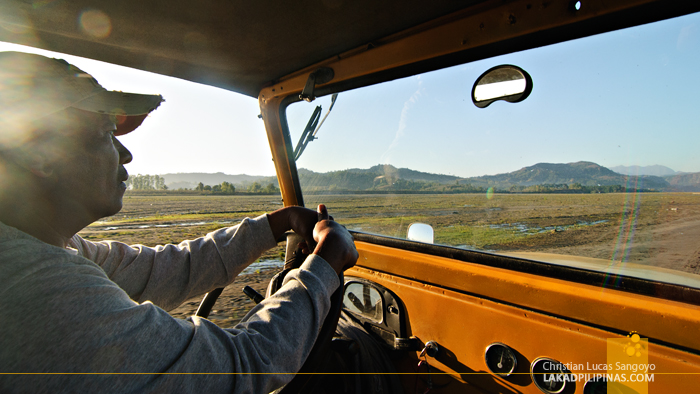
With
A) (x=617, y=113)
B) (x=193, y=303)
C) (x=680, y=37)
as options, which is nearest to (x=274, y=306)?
(x=617, y=113)

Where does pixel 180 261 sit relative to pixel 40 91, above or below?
below

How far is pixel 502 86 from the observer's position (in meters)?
1.16

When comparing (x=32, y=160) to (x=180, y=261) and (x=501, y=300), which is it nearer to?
(x=180, y=261)

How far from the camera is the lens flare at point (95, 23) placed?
1.31 meters

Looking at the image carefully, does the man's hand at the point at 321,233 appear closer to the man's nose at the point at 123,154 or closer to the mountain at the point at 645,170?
the man's nose at the point at 123,154

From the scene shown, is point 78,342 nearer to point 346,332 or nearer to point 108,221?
point 346,332

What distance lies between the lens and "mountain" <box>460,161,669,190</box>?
0.99 meters

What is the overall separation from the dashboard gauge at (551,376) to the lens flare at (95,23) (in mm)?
2254

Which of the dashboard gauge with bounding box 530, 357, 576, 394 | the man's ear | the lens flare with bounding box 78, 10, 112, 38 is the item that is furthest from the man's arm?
the dashboard gauge with bounding box 530, 357, 576, 394

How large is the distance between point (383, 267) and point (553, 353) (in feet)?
2.89

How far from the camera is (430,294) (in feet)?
5.06

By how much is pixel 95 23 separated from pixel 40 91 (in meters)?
0.88

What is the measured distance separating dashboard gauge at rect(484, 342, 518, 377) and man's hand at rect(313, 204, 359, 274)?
75 centimetres

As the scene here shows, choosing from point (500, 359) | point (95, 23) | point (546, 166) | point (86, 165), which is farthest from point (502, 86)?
point (95, 23)
